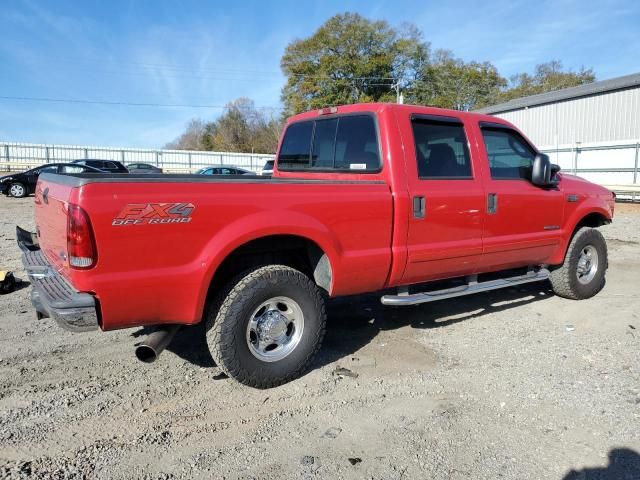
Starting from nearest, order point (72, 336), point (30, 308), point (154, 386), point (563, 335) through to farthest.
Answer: point (154, 386)
point (72, 336)
point (563, 335)
point (30, 308)

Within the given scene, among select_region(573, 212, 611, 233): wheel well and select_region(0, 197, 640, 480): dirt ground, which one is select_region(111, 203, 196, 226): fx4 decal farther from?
select_region(573, 212, 611, 233): wheel well

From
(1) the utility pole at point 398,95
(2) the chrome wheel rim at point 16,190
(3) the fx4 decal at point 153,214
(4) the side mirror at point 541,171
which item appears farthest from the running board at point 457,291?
(1) the utility pole at point 398,95

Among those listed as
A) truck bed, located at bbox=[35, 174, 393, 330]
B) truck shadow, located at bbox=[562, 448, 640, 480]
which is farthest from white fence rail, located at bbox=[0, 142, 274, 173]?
truck shadow, located at bbox=[562, 448, 640, 480]

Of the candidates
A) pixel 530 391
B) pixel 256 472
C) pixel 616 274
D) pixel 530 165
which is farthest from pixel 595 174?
pixel 256 472

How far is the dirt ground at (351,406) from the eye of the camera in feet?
8.86

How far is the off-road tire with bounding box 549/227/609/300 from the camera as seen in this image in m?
5.60

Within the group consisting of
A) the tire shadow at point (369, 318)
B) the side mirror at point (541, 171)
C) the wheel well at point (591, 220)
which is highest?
the side mirror at point (541, 171)

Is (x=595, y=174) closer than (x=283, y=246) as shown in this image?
No

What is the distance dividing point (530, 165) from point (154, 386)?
412 cm

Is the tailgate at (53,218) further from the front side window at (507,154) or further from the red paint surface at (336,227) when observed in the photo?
the front side window at (507,154)

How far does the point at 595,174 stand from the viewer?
79.9ft

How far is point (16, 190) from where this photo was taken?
19719 mm

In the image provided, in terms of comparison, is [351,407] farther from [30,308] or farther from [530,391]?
[30,308]

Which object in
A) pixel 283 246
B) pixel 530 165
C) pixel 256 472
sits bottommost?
pixel 256 472
